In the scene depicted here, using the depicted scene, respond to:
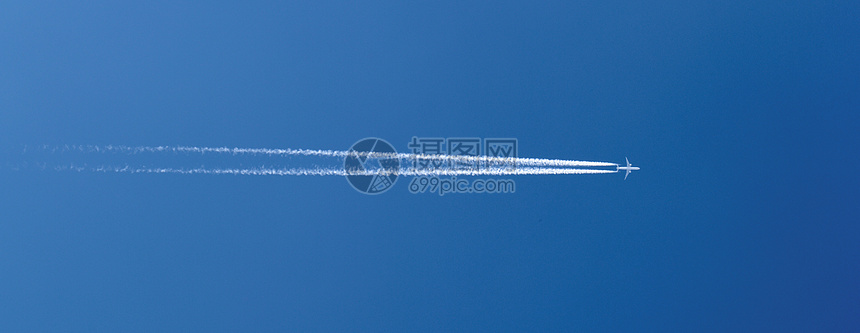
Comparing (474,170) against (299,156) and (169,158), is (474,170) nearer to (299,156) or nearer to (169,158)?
(299,156)

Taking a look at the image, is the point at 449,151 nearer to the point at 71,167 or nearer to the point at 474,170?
the point at 474,170

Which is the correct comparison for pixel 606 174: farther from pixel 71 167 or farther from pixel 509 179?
pixel 71 167

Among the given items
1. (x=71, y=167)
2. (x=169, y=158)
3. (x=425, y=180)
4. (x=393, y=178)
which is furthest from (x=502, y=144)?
(x=71, y=167)

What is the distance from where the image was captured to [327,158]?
392cm

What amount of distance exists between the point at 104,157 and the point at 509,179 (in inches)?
138

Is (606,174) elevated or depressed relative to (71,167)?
elevated

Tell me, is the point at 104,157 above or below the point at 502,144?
below

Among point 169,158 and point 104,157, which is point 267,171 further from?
point 104,157

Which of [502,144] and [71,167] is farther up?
[502,144]

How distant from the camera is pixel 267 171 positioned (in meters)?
3.91

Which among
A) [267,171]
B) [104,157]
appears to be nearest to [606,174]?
[267,171]

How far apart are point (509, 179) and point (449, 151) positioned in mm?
591

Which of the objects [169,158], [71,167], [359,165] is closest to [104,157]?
[71,167]

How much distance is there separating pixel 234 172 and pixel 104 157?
3.69 feet
